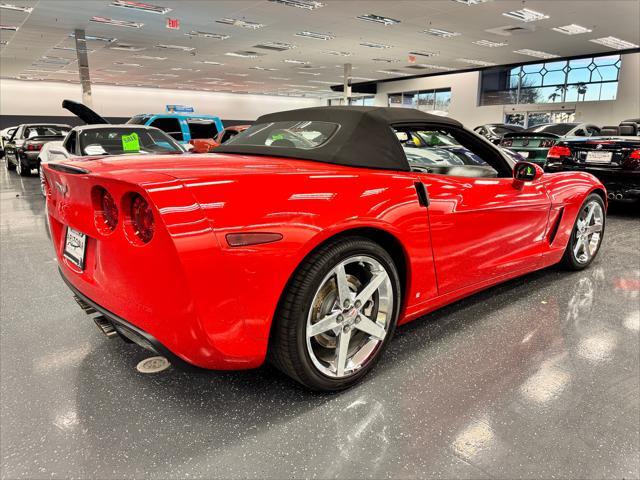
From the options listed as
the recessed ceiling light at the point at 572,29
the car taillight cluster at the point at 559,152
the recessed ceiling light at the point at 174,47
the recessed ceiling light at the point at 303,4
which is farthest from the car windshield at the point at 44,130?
the recessed ceiling light at the point at 572,29

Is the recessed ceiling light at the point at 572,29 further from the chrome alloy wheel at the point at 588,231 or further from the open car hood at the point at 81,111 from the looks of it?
the open car hood at the point at 81,111

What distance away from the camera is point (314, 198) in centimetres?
160

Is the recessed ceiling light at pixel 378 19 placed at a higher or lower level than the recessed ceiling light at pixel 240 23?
lower

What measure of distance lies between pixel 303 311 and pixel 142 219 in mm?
635

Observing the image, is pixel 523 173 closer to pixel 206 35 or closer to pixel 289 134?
pixel 289 134

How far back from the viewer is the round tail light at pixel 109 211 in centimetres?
160

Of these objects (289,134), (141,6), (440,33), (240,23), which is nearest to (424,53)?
(440,33)

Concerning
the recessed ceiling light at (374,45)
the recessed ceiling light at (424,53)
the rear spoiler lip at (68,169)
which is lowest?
the rear spoiler lip at (68,169)

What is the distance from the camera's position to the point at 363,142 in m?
1.96

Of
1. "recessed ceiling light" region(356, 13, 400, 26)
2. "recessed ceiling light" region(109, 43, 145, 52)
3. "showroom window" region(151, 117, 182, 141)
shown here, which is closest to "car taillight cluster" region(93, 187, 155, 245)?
"showroom window" region(151, 117, 182, 141)

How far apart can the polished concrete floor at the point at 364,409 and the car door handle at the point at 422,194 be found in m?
0.76

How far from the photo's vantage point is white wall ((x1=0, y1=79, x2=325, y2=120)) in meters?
27.9

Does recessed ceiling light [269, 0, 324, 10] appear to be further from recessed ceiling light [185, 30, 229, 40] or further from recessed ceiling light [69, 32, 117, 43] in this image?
recessed ceiling light [69, 32, 117, 43]

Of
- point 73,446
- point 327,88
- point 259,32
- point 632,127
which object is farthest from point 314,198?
point 327,88
